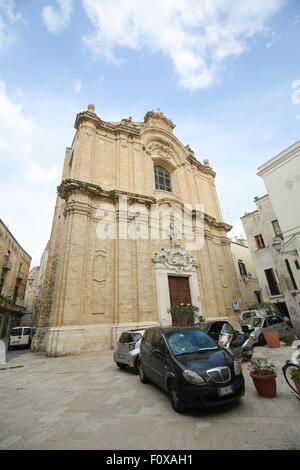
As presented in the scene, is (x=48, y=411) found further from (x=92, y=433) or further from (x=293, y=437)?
(x=293, y=437)

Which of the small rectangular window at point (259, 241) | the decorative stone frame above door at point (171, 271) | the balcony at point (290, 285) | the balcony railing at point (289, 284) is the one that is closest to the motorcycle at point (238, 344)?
the decorative stone frame above door at point (171, 271)

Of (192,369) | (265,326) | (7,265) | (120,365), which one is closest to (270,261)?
(265,326)

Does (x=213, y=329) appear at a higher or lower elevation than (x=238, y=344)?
higher

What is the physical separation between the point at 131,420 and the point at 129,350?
326 centimetres

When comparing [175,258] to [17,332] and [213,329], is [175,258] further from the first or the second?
[17,332]

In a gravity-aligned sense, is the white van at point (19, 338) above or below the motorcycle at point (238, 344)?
above

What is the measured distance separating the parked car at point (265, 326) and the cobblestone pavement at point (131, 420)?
5.43m

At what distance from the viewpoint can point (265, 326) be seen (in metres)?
10.1

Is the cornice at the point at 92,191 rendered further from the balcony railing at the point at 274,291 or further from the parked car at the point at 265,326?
the balcony railing at the point at 274,291

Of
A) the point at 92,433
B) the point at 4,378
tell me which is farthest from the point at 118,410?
the point at 4,378

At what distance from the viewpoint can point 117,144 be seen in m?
15.7

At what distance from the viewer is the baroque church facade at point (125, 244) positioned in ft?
33.8

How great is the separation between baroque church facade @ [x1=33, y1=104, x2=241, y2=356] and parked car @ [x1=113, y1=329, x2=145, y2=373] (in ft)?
11.4

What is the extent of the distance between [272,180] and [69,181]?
459 inches
